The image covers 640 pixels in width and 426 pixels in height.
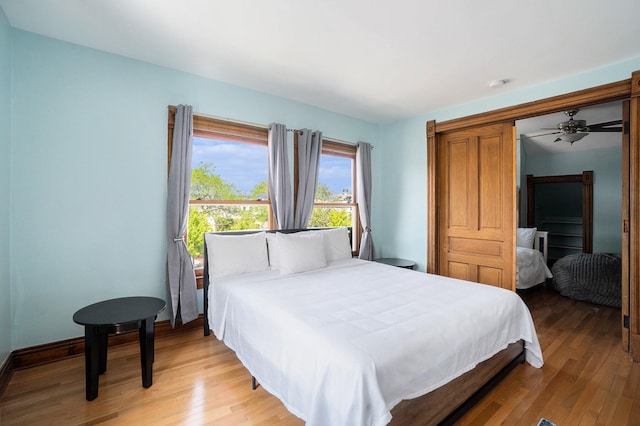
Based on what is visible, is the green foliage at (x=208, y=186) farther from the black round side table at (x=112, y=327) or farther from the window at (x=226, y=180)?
the black round side table at (x=112, y=327)

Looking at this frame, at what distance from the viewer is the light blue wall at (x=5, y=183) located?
2.04 meters

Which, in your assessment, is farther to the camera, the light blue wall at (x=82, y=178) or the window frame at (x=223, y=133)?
the window frame at (x=223, y=133)

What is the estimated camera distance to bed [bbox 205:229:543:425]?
51.1 inches

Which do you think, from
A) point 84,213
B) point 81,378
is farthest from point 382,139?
point 81,378

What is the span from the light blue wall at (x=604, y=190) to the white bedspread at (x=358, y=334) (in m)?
4.76

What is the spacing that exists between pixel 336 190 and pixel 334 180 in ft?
0.51

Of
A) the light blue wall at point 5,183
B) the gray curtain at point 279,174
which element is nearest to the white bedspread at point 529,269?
the gray curtain at point 279,174

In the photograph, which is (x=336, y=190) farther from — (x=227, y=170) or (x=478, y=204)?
(x=478, y=204)

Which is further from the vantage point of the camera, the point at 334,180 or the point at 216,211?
the point at 334,180

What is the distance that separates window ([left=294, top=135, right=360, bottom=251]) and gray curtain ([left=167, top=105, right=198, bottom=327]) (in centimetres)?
168

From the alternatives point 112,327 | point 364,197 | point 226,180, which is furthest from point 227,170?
point 364,197

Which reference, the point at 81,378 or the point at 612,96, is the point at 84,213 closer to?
the point at 81,378

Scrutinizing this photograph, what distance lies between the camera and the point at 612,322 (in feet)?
10.8

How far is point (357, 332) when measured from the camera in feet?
5.01
